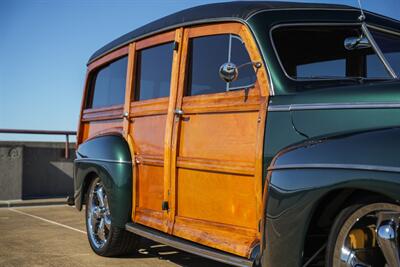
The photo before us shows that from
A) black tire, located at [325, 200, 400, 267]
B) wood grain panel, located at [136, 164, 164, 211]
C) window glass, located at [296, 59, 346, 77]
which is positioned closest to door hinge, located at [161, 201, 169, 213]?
wood grain panel, located at [136, 164, 164, 211]

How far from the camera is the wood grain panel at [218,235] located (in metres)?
3.37

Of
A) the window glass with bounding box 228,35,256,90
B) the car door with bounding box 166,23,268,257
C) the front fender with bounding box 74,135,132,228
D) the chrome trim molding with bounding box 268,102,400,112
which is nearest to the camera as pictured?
the chrome trim molding with bounding box 268,102,400,112

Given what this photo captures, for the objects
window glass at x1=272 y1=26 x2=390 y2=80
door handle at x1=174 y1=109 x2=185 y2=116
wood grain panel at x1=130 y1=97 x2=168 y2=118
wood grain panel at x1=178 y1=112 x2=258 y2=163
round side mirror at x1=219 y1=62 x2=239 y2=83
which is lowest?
wood grain panel at x1=178 y1=112 x2=258 y2=163

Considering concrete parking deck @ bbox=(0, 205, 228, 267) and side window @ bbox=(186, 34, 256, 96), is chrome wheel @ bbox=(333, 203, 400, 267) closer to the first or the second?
side window @ bbox=(186, 34, 256, 96)

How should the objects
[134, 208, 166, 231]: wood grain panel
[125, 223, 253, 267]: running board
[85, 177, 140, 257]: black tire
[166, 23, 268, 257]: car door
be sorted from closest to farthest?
[125, 223, 253, 267]: running board < [166, 23, 268, 257]: car door < [134, 208, 166, 231]: wood grain panel < [85, 177, 140, 257]: black tire

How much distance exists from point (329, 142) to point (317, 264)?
67 cm

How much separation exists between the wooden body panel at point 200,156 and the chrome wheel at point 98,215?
24.9 inches

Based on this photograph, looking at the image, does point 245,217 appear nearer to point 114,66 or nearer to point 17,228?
point 114,66

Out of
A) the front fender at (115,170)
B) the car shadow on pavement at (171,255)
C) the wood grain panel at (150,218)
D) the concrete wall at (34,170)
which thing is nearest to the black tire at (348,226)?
the wood grain panel at (150,218)

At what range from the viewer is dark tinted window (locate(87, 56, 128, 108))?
5469 millimetres

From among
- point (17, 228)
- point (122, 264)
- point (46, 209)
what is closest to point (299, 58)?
point (122, 264)

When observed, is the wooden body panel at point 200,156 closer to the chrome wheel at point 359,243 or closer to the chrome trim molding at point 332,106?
the chrome trim molding at point 332,106

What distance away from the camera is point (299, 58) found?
3.50m

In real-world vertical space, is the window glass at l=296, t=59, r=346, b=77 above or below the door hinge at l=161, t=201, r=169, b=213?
above
